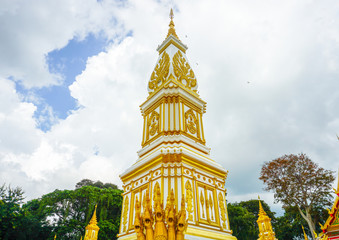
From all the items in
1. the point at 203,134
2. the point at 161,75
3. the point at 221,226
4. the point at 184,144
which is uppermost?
the point at 161,75

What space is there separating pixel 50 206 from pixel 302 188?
2595cm

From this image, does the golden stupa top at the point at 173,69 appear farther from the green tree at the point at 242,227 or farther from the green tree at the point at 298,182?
the green tree at the point at 242,227

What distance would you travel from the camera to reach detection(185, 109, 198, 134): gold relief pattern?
544 inches

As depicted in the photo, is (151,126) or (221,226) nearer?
(221,226)

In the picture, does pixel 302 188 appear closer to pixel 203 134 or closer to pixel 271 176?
pixel 271 176

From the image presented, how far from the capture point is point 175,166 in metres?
11.0

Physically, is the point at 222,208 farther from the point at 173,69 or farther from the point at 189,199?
the point at 173,69

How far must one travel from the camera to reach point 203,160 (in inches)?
471

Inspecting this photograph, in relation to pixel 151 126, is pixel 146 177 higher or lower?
lower

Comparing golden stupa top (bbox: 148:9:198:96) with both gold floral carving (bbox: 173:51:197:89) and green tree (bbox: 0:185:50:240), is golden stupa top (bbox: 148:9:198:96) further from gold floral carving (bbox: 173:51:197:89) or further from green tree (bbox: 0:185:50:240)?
green tree (bbox: 0:185:50:240)

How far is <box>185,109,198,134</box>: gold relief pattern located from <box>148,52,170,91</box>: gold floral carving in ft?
9.22

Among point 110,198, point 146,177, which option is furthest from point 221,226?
point 110,198

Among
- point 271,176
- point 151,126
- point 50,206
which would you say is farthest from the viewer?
point 50,206

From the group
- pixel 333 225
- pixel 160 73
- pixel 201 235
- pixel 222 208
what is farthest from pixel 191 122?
pixel 333 225
